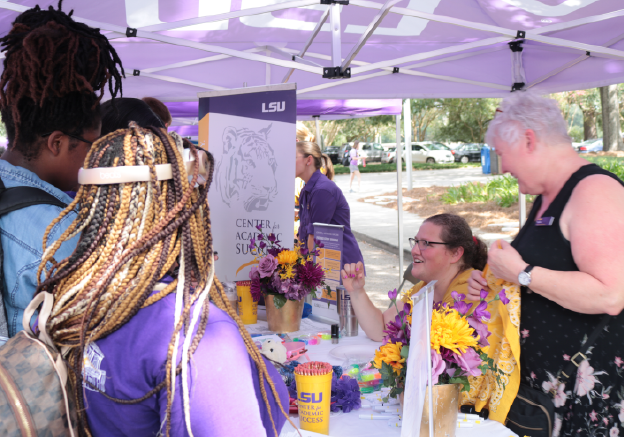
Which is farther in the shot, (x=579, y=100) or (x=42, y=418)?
(x=579, y=100)

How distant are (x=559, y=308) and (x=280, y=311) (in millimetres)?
1353

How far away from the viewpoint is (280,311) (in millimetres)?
2654

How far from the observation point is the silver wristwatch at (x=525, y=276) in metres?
1.77

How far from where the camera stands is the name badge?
183cm

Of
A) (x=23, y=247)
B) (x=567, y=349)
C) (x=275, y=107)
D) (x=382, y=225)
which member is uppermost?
(x=275, y=107)

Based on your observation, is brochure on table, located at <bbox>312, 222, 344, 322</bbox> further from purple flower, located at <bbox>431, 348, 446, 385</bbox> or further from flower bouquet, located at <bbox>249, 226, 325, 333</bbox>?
Answer: purple flower, located at <bbox>431, 348, 446, 385</bbox>

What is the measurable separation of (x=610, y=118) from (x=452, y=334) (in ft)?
62.1

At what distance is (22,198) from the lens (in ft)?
4.08

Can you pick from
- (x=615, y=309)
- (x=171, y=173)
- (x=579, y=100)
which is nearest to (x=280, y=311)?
(x=615, y=309)

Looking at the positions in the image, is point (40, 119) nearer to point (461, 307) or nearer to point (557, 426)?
point (461, 307)

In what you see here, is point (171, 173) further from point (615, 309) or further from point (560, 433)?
point (560, 433)

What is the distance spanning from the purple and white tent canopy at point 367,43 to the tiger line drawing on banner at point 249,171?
51cm

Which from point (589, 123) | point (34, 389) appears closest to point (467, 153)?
point (589, 123)

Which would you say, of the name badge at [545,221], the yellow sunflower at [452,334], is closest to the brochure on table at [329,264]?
the name badge at [545,221]
